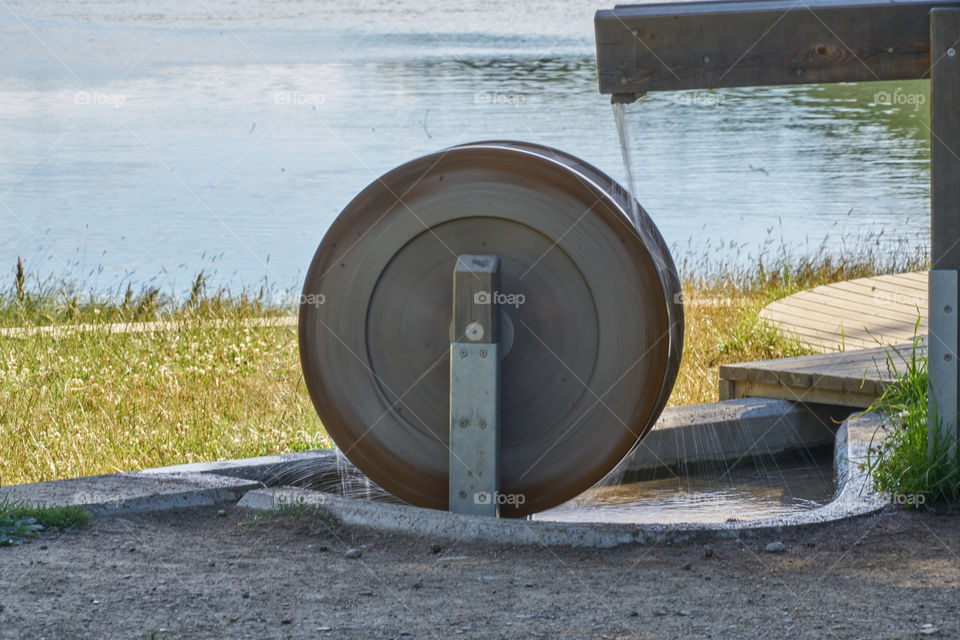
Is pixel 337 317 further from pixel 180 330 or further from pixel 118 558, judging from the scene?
pixel 180 330

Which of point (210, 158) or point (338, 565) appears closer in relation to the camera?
point (338, 565)

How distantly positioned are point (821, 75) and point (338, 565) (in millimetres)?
2495

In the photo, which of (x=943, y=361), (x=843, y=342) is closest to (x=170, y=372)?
(x=843, y=342)

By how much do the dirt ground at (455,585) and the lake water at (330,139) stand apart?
17.0 ft

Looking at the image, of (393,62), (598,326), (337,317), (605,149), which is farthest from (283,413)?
(393,62)

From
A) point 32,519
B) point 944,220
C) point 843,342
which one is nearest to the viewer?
point 32,519

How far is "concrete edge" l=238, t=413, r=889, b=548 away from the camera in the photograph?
406 cm

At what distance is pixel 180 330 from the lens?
8508 millimetres

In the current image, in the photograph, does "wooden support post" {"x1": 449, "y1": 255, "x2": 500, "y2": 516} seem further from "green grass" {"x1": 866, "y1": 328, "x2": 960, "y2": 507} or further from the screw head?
"green grass" {"x1": 866, "y1": 328, "x2": 960, "y2": 507}

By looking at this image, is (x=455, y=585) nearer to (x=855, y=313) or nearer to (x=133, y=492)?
(x=133, y=492)

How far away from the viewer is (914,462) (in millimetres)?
4422

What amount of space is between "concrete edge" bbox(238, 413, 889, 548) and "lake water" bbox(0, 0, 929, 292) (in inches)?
181

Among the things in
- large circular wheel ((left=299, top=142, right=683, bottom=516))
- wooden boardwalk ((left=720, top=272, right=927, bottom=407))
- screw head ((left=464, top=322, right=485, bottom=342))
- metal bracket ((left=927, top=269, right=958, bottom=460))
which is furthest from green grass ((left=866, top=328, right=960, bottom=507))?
screw head ((left=464, top=322, right=485, bottom=342))

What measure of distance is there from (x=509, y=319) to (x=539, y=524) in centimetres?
84
